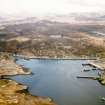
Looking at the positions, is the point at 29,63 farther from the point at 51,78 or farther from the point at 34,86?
the point at 34,86

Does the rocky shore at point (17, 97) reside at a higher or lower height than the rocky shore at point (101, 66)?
lower

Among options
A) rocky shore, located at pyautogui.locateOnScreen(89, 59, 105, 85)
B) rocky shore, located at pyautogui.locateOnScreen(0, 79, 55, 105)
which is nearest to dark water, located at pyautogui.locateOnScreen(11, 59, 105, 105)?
rocky shore, located at pyautogui.locateOnScreen(89, 59, 105, 85)

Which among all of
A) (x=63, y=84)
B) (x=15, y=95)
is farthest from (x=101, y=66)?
(x=15, y=95)

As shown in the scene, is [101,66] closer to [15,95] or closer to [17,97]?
[15,95]

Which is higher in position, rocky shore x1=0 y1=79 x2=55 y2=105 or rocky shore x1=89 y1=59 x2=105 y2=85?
rocky shore x1=89 y1=59 x2=105 y2=85

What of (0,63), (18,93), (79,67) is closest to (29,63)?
(0,63)

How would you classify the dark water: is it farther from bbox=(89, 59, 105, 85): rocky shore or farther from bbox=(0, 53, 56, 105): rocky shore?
bbox=(0, 53, 56, 105): rocky shore

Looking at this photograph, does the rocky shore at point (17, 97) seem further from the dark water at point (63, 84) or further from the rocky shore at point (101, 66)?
the rocky shore at point (101, 66)

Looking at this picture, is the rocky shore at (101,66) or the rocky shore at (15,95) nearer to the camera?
the rocky shore at (15,95)

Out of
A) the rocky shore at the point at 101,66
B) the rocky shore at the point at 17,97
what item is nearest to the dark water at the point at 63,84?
the rocky shore at the point at 101,66

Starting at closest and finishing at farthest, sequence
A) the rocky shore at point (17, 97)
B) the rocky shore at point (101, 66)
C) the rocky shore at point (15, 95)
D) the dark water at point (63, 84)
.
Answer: the rocky shore at point (17, 97) → the rocky shore at point (15, 95) → the dark water at point (63, 84) → the rocky shore at point (101, 66)
